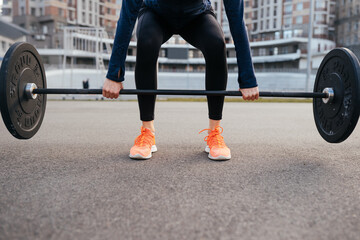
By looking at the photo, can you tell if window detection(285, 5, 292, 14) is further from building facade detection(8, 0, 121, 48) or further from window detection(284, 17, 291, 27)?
building facade detection(8, 0, 121, 48)

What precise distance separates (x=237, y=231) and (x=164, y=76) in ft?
104

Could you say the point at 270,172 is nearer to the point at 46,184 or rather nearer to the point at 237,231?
the point at 237,231

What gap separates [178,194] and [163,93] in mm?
742

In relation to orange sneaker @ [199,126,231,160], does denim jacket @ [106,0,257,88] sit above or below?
above

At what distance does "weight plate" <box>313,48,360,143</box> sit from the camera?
5.09ft

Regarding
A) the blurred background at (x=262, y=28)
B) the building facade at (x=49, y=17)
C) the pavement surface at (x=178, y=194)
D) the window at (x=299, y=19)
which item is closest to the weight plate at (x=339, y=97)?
the pavement surface at (x=178, y=194)

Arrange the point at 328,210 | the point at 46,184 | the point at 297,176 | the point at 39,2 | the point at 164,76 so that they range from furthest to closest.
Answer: the point at 39,2 < the point at 164,76 < the point at 297,176 < the point at 46,184 < the point at 328,210

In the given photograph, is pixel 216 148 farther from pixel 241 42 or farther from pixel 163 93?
pixel 241 42

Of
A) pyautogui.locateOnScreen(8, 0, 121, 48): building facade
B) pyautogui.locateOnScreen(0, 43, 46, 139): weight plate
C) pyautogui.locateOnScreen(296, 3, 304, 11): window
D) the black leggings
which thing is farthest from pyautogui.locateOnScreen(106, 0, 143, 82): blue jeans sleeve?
pyautogui.locateOnScreen(296, 3, 304, 11): window

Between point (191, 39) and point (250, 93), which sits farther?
point (191, 39)

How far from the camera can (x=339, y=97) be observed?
1.69 metres

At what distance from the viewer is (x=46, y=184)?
126cm

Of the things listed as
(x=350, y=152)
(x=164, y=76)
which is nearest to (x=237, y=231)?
(x=350, y=152)

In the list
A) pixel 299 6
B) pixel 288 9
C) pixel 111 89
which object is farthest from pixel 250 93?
pixel 288 9
